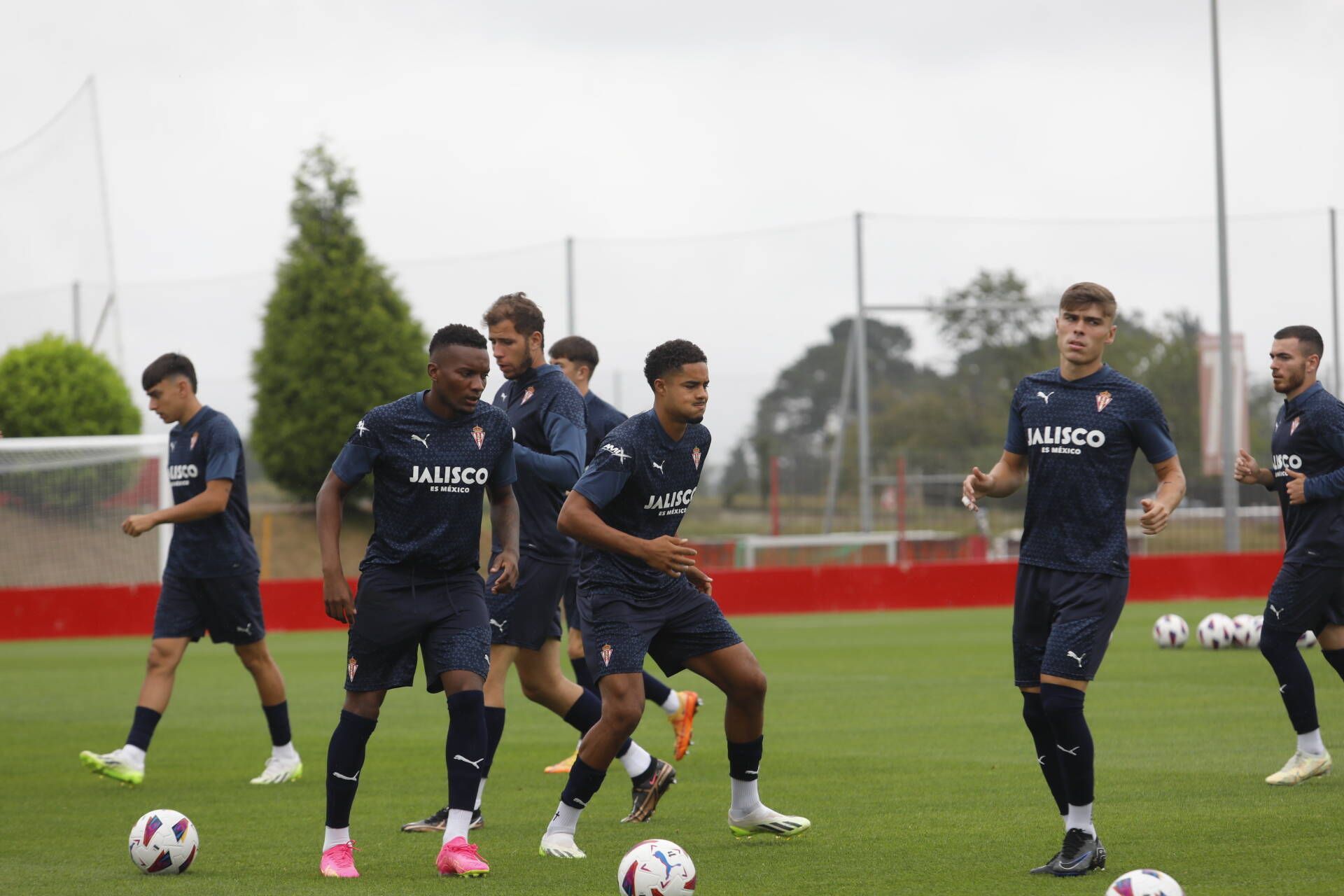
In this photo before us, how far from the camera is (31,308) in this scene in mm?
33594

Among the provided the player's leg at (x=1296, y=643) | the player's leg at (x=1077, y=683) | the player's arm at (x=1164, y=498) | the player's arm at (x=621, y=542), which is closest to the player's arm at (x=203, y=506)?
the player's arm at (x=621, y=542)

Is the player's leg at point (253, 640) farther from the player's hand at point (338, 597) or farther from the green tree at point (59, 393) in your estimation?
the green tree at point (59, 393)

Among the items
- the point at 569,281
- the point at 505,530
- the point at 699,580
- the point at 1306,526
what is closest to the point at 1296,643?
the point at 1306,526

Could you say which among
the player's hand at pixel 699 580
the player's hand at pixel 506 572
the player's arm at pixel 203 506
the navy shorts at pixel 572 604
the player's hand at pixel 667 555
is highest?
the player's arm at pixel 203 506

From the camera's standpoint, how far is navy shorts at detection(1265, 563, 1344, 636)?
28.2 ft

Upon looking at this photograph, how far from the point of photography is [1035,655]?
21.1 feet

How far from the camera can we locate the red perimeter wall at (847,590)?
2312 centimetres

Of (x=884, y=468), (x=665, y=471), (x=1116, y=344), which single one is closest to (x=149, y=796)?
(x=665, y=471)

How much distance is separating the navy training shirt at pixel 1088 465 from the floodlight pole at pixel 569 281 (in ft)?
75.6

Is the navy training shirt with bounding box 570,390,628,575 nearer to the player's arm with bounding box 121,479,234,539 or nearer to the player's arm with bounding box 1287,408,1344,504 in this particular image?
the player's arm with bounding box 121,479,234,539

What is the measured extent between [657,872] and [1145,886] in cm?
164

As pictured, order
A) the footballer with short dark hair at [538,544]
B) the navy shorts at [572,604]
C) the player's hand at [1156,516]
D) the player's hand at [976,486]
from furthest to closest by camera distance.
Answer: the navy shorts at [572,604] → the footballer with short dark hair at [538,544] → the player's hand at [976,486] → the player's hand at [1156,516]

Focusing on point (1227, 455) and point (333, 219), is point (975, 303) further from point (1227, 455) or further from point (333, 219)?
point (333, 219)

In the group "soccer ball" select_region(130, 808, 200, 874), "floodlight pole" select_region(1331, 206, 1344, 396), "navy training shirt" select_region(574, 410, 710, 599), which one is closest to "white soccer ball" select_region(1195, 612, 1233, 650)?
"navy training shirt" select_region(574, 410, 710, 599)
